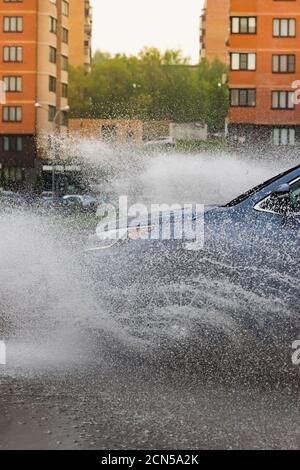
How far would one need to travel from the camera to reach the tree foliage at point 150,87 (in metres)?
97.6

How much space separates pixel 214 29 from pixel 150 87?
559 inches

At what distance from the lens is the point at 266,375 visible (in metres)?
6.94

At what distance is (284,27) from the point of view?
70.5 metres

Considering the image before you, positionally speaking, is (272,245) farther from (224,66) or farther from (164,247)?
(224,66)

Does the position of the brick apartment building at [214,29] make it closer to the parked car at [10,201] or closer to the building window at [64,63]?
the building window at [64,63]

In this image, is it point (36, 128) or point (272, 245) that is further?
point (36, 128)

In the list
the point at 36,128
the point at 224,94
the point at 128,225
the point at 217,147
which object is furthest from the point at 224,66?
the point at 128,225

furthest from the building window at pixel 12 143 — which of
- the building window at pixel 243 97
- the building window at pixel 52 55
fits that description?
the building window at pixel 243 97

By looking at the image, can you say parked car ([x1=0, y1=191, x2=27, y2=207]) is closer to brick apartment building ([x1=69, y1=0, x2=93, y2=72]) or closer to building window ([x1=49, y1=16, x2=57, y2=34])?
building window ([x1=49, y1=16, x2=57, y2=34])

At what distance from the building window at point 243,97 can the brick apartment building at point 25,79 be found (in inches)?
515

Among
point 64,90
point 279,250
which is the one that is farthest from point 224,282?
point 64,90

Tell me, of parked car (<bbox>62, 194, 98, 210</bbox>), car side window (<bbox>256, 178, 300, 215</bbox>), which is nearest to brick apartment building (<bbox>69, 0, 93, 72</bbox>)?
parked car (<bbox>62, 194, 98, 210</bbox>)

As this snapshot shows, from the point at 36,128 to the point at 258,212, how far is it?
235 feet

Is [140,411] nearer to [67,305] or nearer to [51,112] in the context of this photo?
[67,305]
